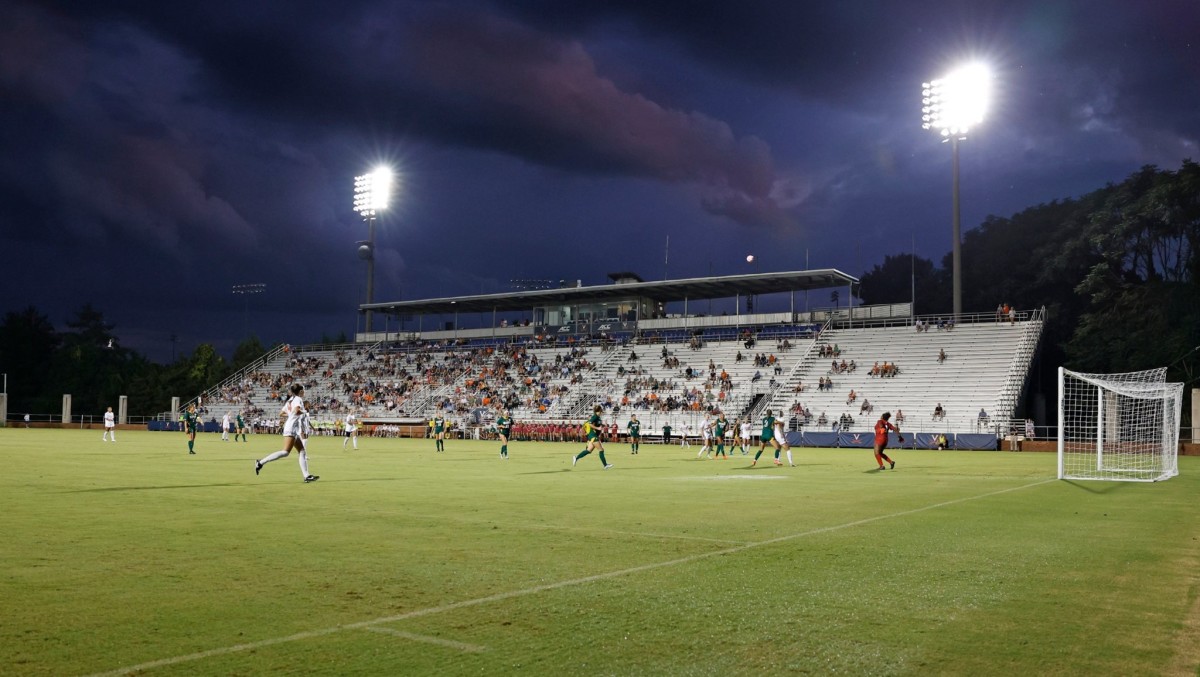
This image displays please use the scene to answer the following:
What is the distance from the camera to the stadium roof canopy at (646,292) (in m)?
68.7

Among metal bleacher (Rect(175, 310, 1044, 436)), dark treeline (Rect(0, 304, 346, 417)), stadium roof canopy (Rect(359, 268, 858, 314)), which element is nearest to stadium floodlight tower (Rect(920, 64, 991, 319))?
metal bleacher (Rect(175, 310, 1044, 436))

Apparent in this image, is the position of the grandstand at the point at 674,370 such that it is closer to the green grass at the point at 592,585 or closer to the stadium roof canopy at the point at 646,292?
the stadium roof canopy at the point at 646,292

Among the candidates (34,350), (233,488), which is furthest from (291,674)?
(34,350)

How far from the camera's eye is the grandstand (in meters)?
54.0

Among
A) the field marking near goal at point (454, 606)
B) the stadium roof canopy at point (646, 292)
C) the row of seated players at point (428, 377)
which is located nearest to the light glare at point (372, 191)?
the stadium roof canopy at point (646, 292)

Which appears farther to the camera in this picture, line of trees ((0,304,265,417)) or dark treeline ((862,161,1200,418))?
line of trees ((0,304,265,417))

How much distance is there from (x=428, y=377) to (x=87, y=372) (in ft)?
171

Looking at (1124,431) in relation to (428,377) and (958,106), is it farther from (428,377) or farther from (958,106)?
(428,377)

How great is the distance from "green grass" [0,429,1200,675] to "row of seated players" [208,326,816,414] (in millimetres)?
47348

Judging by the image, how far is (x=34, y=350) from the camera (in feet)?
365

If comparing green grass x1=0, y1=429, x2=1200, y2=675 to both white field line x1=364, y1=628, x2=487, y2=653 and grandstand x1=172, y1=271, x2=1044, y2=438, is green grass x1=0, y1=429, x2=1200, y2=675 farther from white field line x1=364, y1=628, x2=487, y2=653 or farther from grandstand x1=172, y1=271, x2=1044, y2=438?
grandstand x1=172, y1=271, x2=1044, y2=438

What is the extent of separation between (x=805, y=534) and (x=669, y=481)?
10422 millimetres

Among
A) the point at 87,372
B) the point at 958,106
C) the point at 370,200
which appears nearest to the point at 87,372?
the point at 87,372

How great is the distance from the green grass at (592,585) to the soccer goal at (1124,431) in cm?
868
